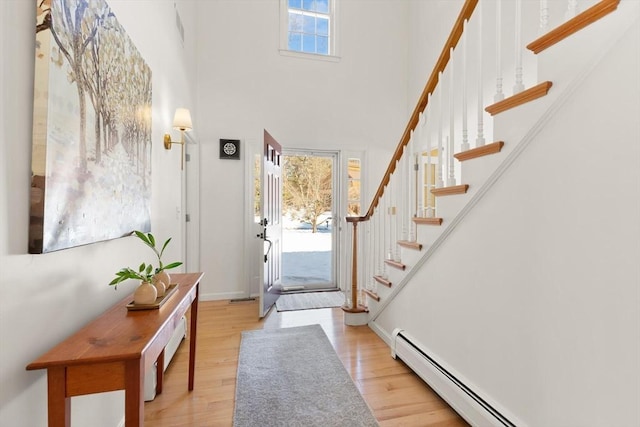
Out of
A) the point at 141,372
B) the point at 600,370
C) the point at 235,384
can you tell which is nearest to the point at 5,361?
the point at 141,372

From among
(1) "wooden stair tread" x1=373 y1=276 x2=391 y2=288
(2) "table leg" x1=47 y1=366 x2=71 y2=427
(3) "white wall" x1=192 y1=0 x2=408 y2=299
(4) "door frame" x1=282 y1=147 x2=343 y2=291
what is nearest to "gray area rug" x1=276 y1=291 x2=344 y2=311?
(4) "door frame" x1=282 y1=147 x2=343 y2=291

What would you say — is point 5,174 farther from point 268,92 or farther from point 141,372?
point 268,92

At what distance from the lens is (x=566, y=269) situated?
4.14 feet

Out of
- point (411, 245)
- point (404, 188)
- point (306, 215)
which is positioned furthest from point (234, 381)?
point (306, 215)

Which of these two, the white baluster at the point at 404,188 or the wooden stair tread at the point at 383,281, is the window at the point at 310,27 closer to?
the white baluster at the point at 404,188

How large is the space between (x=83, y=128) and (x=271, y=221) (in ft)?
8.41

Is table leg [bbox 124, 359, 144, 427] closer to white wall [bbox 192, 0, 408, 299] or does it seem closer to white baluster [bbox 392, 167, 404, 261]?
white baluster [bbox 392, 167, 404, 261]

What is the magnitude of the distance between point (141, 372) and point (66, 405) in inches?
8.2

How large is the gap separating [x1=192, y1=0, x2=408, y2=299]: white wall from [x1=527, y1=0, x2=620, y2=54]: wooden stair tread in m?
3.20

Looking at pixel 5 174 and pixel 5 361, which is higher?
pixel 5 174

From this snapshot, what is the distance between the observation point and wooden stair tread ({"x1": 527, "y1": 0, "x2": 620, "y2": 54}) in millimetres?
1092

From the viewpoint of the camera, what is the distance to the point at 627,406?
3.52ft

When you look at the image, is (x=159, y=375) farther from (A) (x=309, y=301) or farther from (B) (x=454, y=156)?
(B) (x=454, y=156)

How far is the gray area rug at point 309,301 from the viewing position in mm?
3814
